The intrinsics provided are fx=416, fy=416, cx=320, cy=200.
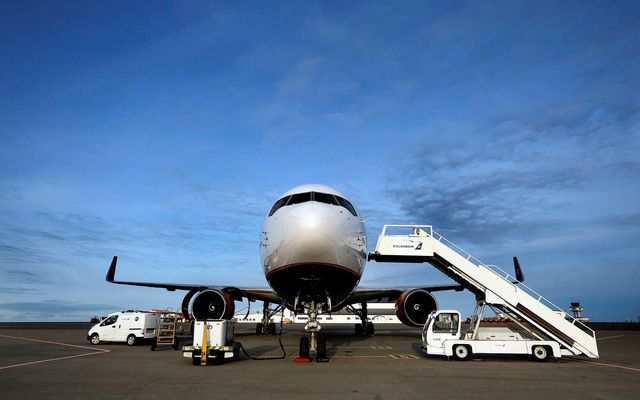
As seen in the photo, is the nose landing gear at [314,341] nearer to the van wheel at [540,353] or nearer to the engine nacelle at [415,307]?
the engine nacelle at [415,307]

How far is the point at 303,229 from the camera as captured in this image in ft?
35.8

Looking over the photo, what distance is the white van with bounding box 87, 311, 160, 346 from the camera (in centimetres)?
1900

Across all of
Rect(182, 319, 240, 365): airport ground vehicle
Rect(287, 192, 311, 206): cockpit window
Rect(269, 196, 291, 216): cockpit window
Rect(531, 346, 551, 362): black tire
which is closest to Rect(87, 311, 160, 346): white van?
Rect(182, 319, 240, 365): airport ground vehicle

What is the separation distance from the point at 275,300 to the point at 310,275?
11023 millimetres

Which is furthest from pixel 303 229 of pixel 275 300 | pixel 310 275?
pixel 275 300

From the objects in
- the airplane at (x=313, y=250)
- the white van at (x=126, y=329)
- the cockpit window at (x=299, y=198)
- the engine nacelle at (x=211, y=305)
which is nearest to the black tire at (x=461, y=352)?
the airplane at (x=313, y=250)

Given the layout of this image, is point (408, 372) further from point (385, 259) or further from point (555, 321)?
point (555, 321)

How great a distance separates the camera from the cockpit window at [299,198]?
39.4 feet

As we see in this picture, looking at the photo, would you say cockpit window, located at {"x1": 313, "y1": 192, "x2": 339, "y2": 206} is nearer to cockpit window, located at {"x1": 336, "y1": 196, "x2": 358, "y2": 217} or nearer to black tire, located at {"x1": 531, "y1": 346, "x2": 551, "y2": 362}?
cockpit window, located at {"x1": 336, "y1": 196, "x2": 358, "y2": 217}

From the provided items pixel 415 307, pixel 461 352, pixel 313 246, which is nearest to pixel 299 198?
pixel 313 246

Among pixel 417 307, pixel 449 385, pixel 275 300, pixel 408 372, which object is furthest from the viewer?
pixel 275 300

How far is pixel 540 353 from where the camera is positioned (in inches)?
492

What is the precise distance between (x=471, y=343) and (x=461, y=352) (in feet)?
1.35

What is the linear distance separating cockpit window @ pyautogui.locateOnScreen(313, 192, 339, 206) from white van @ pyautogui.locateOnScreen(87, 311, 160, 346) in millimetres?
12116
